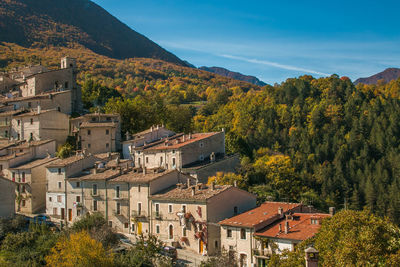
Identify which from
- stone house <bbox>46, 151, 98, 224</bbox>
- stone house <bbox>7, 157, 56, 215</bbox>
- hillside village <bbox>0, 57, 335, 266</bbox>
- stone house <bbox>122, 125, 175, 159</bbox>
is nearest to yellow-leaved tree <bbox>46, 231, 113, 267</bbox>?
hillside village <bbox>0, 57, 335, 266</bbox>

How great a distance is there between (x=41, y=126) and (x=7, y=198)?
14465mm

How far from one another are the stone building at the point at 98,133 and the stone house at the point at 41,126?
179 inches

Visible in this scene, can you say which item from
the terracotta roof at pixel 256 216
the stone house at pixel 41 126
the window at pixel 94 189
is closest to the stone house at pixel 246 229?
the terracotta roof at pixel 256 216

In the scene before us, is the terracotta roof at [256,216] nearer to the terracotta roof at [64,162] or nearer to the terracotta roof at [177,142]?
the terracotta roof at [177,142]

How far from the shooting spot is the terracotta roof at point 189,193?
41.7 metres

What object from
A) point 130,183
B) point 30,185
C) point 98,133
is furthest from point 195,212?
point 98,133

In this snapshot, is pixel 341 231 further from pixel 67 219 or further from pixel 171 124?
pixel 171 124

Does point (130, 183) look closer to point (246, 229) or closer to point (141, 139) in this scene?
point (141, 139)

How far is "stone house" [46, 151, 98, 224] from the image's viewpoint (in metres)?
50.8

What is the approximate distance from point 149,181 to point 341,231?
22496mm

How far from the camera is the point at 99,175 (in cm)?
4956

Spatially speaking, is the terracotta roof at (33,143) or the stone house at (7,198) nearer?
the stone house at (7,198)

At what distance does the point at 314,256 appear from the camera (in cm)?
2039

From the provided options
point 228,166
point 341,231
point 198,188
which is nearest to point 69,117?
point 228,166
